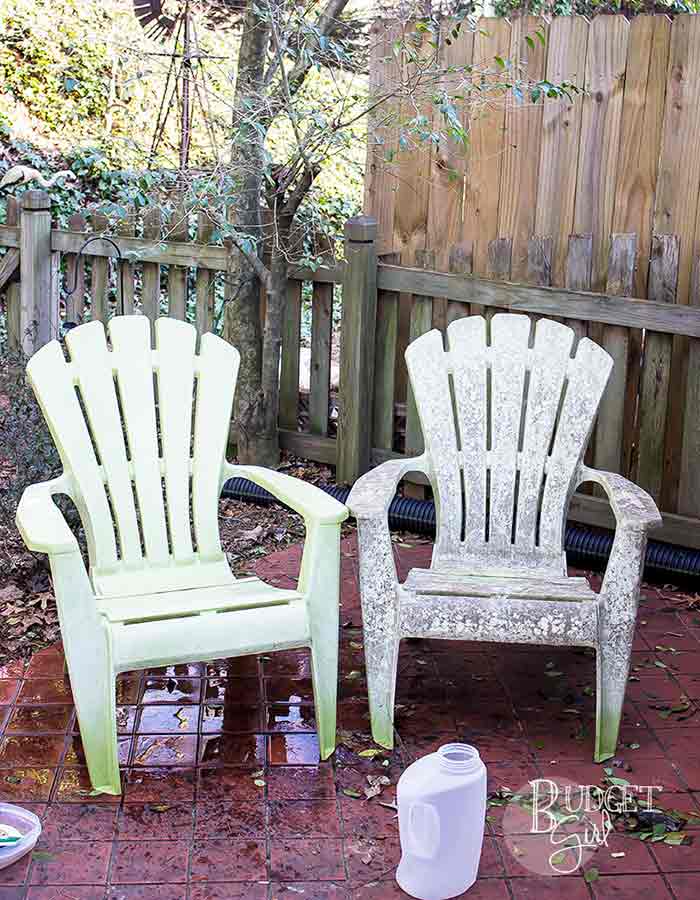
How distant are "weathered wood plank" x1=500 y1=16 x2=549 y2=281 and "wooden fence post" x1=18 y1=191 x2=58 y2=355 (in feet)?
7.66

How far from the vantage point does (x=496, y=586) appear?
317cm

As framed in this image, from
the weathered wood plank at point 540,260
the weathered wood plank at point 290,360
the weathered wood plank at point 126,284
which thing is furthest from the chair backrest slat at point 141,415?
the weathered wood plank at point 126,284

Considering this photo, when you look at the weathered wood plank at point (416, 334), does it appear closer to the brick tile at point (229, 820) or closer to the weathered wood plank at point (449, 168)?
the weathered wood plank at point (449, 168)

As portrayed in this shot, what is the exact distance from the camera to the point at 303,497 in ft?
10.4

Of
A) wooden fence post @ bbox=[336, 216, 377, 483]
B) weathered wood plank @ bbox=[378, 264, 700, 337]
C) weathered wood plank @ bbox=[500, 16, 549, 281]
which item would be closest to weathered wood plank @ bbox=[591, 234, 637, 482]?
weathered wood plank @ bbox=[378, 264, 700, 337]

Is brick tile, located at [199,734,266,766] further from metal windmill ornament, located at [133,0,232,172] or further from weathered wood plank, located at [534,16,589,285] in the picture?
metal windmill ornament, located at [133,0,232,172]

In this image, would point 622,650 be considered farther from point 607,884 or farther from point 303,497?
point 303,497

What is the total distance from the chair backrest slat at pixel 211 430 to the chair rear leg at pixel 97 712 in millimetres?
744

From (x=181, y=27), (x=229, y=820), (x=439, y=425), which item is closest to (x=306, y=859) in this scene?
(x=229, y=820)

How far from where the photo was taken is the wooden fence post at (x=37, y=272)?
5.61 metres

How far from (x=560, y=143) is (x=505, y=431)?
4.93ft

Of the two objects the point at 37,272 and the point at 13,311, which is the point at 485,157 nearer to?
the point at 37,272

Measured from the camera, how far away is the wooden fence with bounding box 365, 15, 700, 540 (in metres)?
4.34

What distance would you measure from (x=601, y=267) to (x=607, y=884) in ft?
8.81
